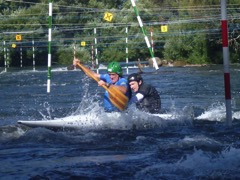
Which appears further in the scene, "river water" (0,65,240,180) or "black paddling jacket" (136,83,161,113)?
"black paddling jacket" (136,83,161,113)

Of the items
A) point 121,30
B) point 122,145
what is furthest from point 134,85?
point 121,30

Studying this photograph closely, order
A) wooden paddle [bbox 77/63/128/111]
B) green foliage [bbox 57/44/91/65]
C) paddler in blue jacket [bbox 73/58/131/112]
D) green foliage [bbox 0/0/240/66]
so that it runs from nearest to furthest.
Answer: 1. wooden paddle [bbox 77/63/128/111]
2. paddler in blue jacket [bbox 73/58/131/112]
3. green foliage [bbox 57/44/91/65]
4. green foliage [bbox 0/0/240/66]

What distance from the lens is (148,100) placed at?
12.4 m

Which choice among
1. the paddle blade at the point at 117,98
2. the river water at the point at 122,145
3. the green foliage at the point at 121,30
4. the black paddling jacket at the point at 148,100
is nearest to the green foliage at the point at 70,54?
the green foliage at the point at 121,30

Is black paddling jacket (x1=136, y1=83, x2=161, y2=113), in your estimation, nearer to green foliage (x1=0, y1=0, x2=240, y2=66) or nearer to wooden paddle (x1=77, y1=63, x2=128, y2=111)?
wooden paddle (x1=77, y1=63, x2=128, y2=111)

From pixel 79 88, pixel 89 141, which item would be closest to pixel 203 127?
pixel 89 141

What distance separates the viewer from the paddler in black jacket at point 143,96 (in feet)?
40.4

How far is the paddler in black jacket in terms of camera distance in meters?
12.3

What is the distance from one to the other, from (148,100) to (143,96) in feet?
0.43

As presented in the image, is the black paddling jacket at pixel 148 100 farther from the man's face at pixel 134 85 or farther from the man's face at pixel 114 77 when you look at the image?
the man's face at pixel 114 77

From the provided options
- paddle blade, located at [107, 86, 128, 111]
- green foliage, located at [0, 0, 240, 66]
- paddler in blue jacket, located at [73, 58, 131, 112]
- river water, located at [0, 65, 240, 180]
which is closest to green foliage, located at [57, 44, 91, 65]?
green foliage, located at [0, 0, 240, 66]

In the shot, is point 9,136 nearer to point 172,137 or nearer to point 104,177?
point 172,137

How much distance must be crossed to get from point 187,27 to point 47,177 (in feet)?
115

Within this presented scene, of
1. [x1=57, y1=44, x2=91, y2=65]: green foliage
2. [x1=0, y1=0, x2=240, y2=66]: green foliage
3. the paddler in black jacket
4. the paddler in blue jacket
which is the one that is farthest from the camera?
[x1=0, y1=0, x2=240, y2=66]: green foliage
